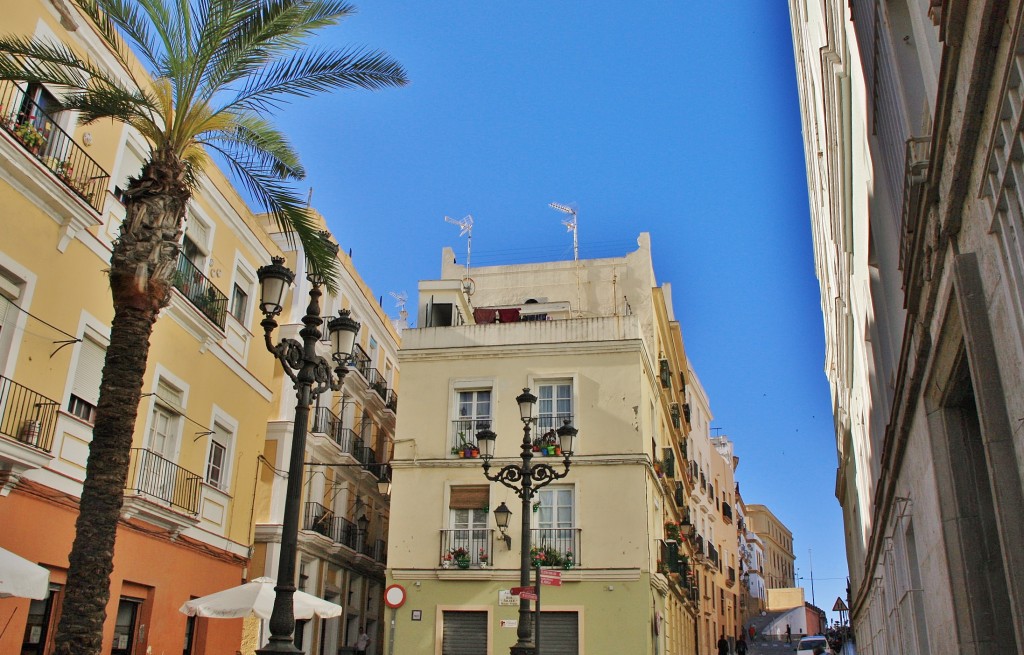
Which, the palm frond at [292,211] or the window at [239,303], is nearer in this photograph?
the palm frond at [292,211]

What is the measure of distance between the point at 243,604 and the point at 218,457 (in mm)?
4568

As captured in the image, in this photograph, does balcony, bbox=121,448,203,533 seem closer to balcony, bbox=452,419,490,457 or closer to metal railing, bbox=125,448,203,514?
metal railing, bbox=125,448,203,514

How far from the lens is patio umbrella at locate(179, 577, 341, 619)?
14.4 meters

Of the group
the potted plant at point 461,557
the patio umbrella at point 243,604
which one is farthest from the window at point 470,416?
the patio umbrella at point 243,604

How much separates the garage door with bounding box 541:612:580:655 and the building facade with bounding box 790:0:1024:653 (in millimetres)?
10518

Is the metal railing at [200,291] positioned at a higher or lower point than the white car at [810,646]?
higher

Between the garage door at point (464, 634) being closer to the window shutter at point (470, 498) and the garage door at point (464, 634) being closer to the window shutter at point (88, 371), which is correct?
the window shutter at point (470, 498)

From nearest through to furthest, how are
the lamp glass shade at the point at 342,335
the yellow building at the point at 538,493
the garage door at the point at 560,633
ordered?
1. the lamp glass shade at the point at 342,335
2. the garage door at the point at 560,633
3. the yellow building at the point at 538,493

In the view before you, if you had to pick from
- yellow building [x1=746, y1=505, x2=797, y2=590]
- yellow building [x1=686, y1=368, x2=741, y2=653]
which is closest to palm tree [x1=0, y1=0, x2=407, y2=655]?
yellow building [x1=686, y1=368, x2=741, y2=653]

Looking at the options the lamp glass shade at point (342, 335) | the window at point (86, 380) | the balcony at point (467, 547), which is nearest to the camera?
the lamp glass shade at point (342, 335)

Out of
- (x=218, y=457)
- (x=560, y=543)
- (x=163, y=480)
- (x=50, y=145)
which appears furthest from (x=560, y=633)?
(x=50, y=145)

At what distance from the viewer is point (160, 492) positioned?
50.7 ft

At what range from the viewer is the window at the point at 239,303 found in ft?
63.0

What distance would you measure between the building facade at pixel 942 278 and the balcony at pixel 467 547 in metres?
12.2
